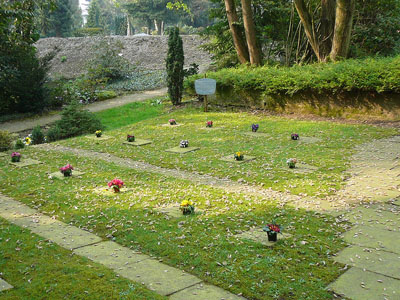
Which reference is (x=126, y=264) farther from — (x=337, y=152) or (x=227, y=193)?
(x=337, y=152)

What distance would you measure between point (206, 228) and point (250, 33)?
1045 centimetres

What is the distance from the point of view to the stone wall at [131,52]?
24188 mm

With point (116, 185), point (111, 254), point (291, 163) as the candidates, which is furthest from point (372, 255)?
point (116, 185)

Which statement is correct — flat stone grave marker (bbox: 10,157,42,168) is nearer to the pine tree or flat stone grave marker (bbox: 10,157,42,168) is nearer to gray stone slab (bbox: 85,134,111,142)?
gray stone slab (bbox: 85,134,111,142)

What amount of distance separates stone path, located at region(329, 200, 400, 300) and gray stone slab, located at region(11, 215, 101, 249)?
98.6 inches

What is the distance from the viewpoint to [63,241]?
429 cm

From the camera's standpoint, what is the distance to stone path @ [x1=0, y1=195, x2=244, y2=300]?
10.5ft

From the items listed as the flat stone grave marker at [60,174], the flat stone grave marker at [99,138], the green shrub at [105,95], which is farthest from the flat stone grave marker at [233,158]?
the green shrub at [105,95]

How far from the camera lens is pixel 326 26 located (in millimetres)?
12844

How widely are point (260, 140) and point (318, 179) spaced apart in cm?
300

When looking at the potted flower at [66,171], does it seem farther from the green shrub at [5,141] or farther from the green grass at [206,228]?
the green shrub at [5,141]

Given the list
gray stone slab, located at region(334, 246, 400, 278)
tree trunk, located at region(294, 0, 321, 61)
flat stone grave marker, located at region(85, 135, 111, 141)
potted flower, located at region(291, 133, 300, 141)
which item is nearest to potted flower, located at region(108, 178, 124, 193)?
gray stone slab, located at region(334, 246, 400, 278)

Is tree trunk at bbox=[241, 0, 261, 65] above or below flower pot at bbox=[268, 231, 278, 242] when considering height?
above

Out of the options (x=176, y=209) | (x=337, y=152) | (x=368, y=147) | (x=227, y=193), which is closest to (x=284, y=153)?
(x=337, y=152)
